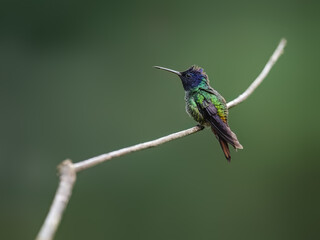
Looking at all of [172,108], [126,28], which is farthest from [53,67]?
[172,108]

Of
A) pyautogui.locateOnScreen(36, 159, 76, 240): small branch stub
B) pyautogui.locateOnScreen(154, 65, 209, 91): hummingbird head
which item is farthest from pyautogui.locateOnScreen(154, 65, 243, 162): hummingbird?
pyautogui.locateOnScreen(36, 159, 76, 240): small branch stub

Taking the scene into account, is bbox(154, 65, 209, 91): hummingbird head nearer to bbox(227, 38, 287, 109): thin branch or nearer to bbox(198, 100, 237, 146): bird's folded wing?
bbox(198, 100, 237, 146): bird's folded wing

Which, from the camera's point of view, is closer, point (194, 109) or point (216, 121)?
point (216, 121)

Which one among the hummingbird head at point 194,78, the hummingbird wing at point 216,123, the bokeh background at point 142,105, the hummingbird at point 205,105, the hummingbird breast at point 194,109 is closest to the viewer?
the hummingbird wing at point 216,123

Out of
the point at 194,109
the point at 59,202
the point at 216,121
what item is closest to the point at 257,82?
the point at 216,121

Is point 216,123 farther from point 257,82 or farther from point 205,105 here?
point 257,82

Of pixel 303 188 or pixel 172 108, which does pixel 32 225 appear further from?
pixel 303 188

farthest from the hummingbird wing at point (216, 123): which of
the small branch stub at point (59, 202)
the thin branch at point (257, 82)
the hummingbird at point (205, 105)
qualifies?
the small branch stub at point (59, 202)

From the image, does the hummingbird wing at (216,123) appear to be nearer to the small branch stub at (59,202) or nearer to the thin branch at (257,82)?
the thin branch at (257,82)
